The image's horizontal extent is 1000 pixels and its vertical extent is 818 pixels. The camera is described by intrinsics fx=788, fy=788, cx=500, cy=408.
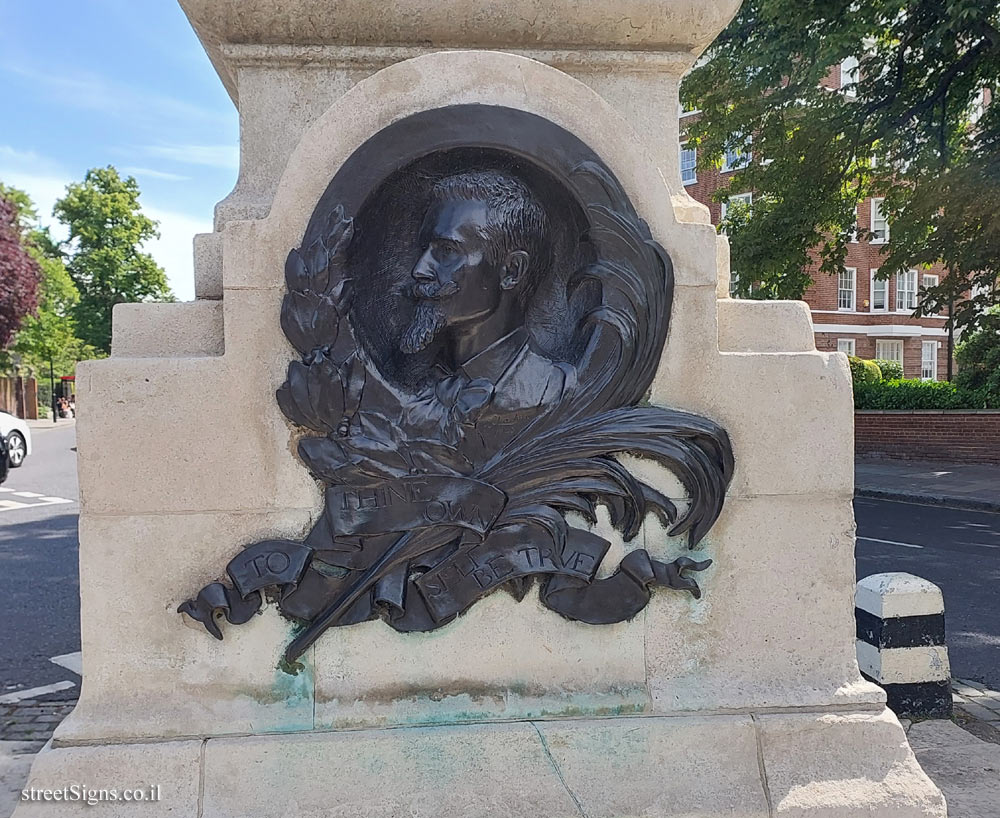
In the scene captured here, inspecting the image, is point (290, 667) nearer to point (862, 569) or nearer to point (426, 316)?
point (426, 316)

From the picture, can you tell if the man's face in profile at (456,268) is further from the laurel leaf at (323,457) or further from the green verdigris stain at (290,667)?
the green verdigris stain at (290,667)

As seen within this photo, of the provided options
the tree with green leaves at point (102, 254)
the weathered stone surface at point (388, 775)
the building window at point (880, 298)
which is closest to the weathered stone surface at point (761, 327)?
the weathered stone surface at point (388, 775)

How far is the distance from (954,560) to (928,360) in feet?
104

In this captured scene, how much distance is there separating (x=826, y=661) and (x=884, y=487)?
12.4 m

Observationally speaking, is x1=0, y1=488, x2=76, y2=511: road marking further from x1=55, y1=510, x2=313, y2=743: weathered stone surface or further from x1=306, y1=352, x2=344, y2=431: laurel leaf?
x1=306, y1=352, x2=344, y2=431: laurel leaf

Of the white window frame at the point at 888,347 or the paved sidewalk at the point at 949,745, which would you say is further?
the white window frame at the point at 888,347

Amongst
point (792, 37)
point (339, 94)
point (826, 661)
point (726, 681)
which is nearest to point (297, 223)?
point (339, 94)

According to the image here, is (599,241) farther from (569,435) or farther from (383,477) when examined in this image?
(383,477)

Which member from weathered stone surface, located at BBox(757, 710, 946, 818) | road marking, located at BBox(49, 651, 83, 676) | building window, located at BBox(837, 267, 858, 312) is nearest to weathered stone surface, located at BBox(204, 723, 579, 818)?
weathered stone surface, located at BBox(757, 710, 946, 818)

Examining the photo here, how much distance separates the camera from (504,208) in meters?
2.61

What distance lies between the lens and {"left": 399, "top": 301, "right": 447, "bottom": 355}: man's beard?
262 cm

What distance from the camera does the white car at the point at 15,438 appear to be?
631 inches

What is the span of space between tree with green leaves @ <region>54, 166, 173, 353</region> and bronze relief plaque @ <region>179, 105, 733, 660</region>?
1625 inches

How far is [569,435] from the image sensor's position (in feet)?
8.45
